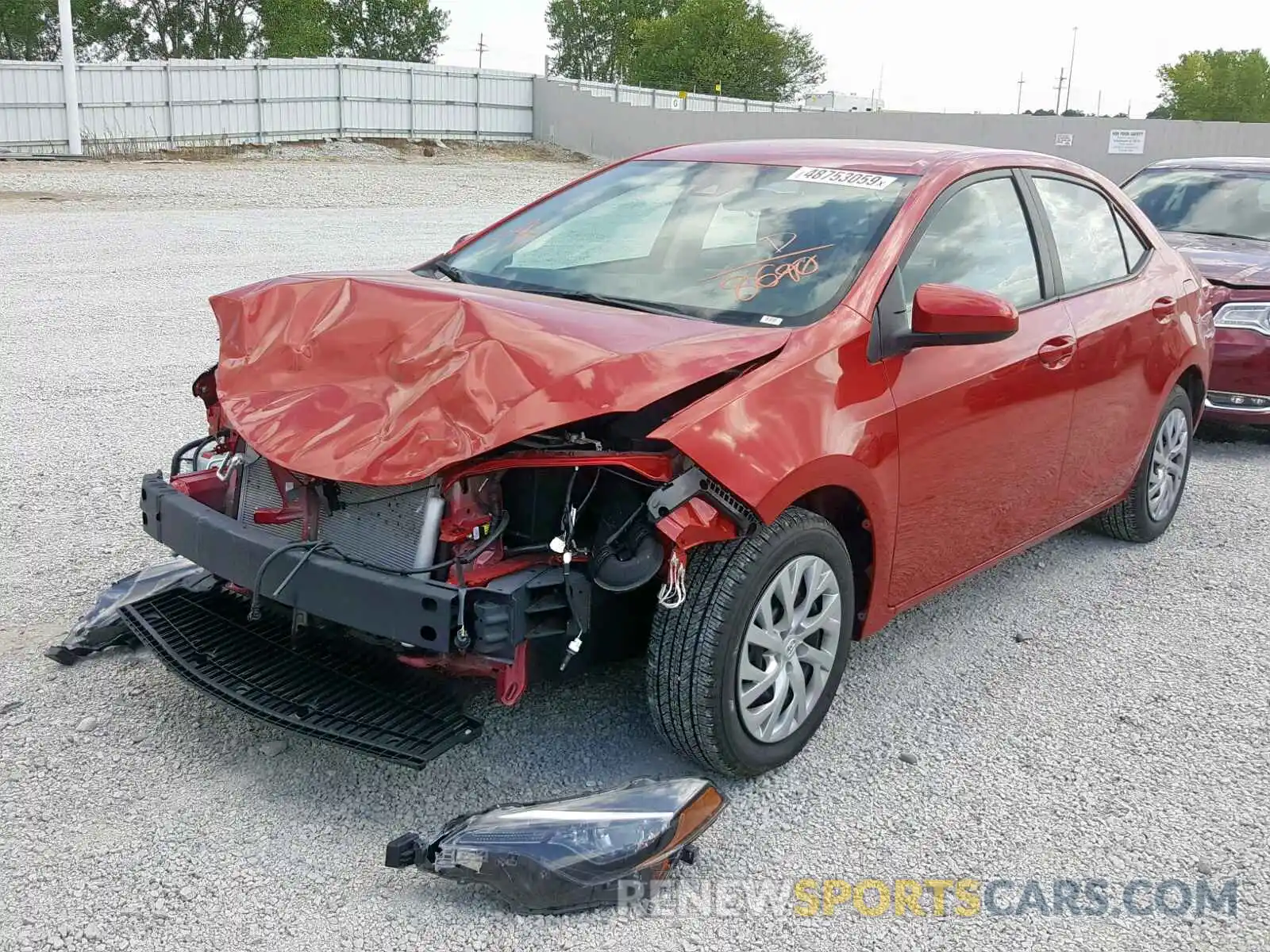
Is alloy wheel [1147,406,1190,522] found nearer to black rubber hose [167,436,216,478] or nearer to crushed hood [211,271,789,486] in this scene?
crushed hood [211,271,789,486]

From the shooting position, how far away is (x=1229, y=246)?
8062mm

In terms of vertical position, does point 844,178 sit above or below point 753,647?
above

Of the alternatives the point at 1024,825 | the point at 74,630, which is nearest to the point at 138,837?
the point at 74,630

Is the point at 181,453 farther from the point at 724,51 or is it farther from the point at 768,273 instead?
the point at 724,51

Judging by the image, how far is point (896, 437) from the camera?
142 inches

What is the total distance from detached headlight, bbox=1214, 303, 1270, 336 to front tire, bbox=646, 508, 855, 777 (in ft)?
16.4

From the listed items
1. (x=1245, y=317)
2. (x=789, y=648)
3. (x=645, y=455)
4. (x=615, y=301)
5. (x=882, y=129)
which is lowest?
(x=789, y=648)

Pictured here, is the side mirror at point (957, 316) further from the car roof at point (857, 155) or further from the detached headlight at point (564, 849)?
the detached headlight at point (564, 849)

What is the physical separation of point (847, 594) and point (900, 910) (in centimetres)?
95

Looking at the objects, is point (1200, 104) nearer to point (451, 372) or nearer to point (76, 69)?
point (76, 69)

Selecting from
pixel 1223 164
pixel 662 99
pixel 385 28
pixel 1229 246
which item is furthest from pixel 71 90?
pixel 385 28

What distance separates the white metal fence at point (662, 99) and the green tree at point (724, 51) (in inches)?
1163

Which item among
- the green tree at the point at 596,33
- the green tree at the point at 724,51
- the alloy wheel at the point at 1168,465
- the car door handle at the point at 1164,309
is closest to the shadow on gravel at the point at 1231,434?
the alloy wheel at the point at 1168,465

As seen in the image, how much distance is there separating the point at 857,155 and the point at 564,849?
8.81ft
